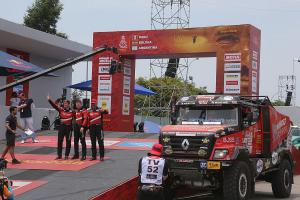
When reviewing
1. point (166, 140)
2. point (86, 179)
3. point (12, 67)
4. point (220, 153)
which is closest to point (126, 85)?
point (12, 67)

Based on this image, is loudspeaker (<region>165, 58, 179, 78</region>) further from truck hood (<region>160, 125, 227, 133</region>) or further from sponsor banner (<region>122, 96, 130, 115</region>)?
truck hood (<region>160, 125, 227, 133</region>)

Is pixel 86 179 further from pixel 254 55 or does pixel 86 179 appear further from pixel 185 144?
pixel 254 55

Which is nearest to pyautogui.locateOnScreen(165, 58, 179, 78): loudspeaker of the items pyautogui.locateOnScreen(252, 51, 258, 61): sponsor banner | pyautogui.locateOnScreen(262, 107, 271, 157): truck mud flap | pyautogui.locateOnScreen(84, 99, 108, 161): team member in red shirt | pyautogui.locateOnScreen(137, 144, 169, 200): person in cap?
pyautogui.locateOnScreen(252, 51, 258, 61): sponsor banner

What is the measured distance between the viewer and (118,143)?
70.9ft

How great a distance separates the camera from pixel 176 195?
1324 centimetres

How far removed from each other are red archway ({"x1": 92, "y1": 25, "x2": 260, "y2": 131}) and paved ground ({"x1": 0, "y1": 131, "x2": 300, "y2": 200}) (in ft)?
27.5

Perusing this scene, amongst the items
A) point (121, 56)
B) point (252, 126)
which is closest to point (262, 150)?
point (252, 126)

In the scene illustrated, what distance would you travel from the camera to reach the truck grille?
11539mm

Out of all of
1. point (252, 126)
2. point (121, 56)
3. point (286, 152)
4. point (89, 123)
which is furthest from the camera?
point (121, 56)

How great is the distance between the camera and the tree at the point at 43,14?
157 feet

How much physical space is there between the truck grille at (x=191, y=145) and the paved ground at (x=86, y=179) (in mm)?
2033

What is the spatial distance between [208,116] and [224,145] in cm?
112

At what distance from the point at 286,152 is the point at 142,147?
7006 millimetres

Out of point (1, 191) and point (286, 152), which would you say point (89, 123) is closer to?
point (286, 152)
